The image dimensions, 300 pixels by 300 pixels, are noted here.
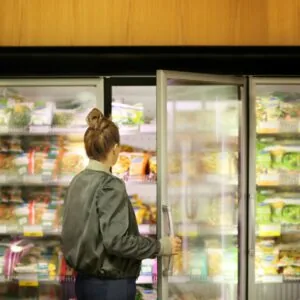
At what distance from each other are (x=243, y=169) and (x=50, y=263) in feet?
4.12

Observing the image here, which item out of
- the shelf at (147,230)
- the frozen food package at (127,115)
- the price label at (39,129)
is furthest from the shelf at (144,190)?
the price label at (39,129)

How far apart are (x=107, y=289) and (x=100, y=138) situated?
658 millimetres

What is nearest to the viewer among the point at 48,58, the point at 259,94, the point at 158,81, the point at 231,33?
the point at 158,81

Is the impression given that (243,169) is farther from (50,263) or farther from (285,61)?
(50,263)

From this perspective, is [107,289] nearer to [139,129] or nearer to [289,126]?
[139,129]

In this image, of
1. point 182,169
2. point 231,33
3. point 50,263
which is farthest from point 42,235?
point 231,33

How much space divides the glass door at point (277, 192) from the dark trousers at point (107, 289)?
1035 millimetres

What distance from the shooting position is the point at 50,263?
2.95m

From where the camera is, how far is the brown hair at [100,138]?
2.19 metres

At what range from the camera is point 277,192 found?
3188 millimetres

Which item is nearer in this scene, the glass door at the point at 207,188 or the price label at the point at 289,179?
the glass door at the point at 207,188

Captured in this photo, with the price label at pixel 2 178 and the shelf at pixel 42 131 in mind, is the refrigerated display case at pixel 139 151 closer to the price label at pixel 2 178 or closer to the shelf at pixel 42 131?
the shelf at pixel 42 131

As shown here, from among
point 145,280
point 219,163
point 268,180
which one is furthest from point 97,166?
point 268,180

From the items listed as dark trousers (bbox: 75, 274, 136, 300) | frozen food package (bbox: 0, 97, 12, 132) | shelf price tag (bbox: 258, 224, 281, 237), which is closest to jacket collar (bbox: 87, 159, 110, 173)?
dark trousers (bbox: 75, 274, 136, 300)
